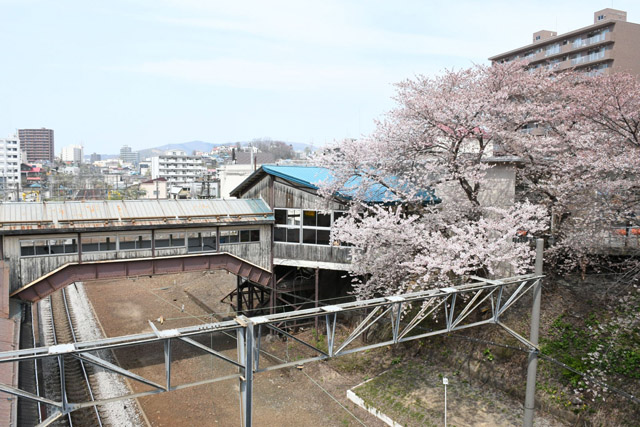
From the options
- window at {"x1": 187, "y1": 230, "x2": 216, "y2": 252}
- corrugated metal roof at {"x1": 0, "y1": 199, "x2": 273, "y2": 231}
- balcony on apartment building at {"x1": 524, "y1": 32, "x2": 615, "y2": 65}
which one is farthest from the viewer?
balcony on apartment building at {"x1": 524, "y1": 32, "x2": 615, "y2": 65}

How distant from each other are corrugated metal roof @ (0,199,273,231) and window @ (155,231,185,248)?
69 centimetres

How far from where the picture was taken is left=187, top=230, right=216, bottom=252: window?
19953mm

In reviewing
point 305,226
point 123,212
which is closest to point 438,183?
point 305,226

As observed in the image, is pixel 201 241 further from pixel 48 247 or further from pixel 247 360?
pixel 247 360

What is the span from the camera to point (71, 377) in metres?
18.2

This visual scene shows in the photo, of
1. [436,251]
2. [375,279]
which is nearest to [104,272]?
[375,279]

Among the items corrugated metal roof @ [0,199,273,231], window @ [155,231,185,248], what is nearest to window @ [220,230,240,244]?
corrugated metal roof @ [0,199,273,231]

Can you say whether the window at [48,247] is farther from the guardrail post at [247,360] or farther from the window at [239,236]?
the guardrail post at [247,360]

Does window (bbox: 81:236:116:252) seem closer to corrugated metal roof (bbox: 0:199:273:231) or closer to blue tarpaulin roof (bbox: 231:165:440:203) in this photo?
corrugated metal roof (bbox: 0:199:273:231)

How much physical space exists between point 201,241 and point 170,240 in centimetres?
136

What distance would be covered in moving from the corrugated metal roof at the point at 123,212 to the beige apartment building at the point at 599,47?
36034mm

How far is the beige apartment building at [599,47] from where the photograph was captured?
44781 mm

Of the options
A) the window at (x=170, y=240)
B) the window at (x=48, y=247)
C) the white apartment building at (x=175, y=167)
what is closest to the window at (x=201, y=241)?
the window at (x=170, y=240)

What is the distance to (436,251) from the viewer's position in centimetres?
1644
